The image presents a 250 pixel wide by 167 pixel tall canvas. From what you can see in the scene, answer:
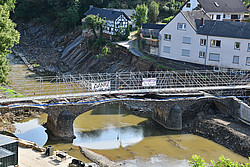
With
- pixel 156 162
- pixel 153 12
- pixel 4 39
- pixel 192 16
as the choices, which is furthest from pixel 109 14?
pixel 156 162

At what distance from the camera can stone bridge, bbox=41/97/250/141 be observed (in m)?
43.1

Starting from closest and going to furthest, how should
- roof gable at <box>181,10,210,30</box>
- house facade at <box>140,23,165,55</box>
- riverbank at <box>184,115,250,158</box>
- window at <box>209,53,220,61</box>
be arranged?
riverbank at <box>184,115,250,158</box>
window at <box>209,53,220,61</box>
roof gable at <box>181,10,210,30</box>
house facade at <box>140,23,165,55</box>

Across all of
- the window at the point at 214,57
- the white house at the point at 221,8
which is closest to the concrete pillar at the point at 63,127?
the window at the point at 214,57

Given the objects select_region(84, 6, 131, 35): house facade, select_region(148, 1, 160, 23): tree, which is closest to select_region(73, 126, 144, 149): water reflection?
select_region(84, 6, 131, 35): house facade

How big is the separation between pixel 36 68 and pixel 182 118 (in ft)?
127

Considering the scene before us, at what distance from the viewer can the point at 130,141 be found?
146ft

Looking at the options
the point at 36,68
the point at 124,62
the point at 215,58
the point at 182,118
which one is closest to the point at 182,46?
the point at 215,58

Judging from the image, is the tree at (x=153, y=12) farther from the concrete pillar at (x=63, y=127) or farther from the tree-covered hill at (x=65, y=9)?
the concrete pillar at (x=63, y=127)

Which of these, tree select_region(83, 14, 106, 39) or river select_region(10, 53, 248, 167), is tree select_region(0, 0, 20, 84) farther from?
tree select_region(83, 14, 106, 39)

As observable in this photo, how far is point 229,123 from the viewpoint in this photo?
152 ft

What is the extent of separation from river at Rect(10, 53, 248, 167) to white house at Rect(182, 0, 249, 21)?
104ft

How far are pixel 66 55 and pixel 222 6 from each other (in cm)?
3454

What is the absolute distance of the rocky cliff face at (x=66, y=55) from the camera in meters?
72.3

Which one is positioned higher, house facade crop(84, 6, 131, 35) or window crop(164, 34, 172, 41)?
house facade crop(84, 6, 131, 35)
